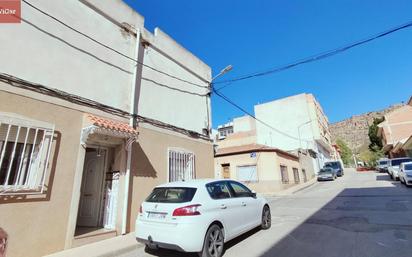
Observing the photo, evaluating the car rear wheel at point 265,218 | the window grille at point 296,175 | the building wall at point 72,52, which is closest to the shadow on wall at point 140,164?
the building wall at point 72,52

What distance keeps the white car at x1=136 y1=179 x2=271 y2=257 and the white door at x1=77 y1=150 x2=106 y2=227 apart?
3.23 metres

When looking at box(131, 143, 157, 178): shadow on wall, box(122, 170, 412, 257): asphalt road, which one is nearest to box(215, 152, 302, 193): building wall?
box(122, 170, 412, 257): asphalt road

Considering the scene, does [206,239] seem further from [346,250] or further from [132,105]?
[132,105]

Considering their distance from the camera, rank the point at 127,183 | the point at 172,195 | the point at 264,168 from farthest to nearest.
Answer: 1. the point at 264,168
2. the point at 127,183
3. the point at 172,195

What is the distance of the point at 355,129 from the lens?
122 m

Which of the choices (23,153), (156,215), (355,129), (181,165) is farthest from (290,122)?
(355,129)

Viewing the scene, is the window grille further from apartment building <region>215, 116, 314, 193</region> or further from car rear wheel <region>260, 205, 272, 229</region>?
car rear wheel <region>260, 205, 272, 229</region>

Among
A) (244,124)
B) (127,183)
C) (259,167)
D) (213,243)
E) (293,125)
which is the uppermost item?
(244,124)

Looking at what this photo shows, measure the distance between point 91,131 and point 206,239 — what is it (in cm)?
401

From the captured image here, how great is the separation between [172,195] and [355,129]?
13891 cm

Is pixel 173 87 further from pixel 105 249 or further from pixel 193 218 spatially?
pixel 193 218

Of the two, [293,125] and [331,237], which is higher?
[293,125]

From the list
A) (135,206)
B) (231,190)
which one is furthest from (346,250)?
(135,206)

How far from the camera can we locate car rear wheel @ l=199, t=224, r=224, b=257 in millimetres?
4707
